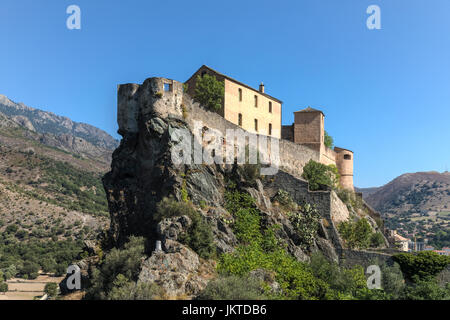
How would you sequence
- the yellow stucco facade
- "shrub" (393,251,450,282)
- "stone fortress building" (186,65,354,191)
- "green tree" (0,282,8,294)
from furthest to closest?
"green tree" (0,282,8,294), "stone fortress building" (186,65,354,191), the yellow stucco facade, "shrub" (393,251,450,282)

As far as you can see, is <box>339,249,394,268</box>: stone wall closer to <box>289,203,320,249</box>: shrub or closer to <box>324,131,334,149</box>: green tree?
<box>289,203,320,249</box>: shrub

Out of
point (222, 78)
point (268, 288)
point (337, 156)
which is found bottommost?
point (268, 288)

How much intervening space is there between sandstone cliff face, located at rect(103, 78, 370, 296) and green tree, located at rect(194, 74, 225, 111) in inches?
270

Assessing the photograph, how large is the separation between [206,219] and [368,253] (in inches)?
415

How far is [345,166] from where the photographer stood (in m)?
48.6

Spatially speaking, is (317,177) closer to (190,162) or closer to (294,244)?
(294,244)

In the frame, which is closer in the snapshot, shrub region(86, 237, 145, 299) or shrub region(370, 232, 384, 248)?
shrub region(86, 237, 145, 299)

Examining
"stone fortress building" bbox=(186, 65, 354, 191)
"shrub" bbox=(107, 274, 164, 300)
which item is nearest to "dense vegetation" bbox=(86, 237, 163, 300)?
"shrub" bbox=(107, 274, 164, 300)

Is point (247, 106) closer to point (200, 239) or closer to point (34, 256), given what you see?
point (200, 239)

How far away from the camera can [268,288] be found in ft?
59.1

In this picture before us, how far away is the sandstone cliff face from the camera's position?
2295 centimetres

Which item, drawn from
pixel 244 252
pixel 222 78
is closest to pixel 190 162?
pixel 244 252

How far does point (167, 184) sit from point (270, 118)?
1907 cm
